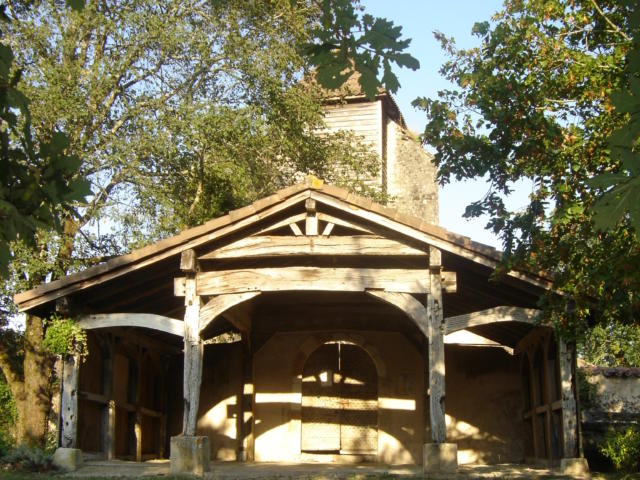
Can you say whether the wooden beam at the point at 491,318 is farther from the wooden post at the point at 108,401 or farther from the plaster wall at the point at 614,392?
the plaster wall at the point at 614,392

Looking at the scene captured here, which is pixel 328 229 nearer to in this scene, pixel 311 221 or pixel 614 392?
pixel 311 221

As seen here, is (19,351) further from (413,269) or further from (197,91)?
(413,269)

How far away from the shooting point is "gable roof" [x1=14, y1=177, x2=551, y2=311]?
10.4m

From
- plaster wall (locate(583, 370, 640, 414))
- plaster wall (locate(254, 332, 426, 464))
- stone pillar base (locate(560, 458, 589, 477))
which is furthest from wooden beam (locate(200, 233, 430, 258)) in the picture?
plaster wall (locate(583, 370, 640, 414))

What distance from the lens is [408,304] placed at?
10.7 metres

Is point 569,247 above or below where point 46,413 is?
above

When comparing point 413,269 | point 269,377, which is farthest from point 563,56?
point 269,377

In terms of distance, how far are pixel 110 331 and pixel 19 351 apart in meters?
6.56

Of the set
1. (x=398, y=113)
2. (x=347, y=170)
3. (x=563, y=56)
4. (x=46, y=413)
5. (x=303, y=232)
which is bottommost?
(x=46, y=413)

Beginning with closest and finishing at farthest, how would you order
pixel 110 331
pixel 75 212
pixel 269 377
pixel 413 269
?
pixel 75 212
pixel 413 269
pixel 110 331
pixel 269 377

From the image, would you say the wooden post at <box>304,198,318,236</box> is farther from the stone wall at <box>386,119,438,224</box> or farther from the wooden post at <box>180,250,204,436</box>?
the stone wall at <box>386,119,438,224</box>

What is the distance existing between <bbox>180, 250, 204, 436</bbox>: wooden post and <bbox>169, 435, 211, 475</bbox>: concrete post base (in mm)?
277

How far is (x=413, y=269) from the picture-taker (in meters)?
11.3

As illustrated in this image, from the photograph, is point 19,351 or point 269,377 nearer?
point 269,377
